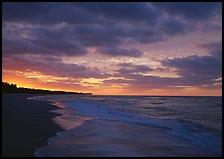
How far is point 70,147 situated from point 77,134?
2.90 meters

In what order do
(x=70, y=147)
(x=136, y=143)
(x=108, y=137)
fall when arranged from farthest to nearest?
(x=108, y=137) → (x=136, y=143) → (x=70, y=147)

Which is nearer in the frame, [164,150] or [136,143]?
[164,150]

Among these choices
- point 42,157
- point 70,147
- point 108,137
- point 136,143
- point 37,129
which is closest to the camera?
point 42,157

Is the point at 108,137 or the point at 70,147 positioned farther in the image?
the point at 108,137

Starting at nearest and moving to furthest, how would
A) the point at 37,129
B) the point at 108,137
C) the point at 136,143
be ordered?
the point at 136,143 → the point at 108,137 → the point at 37,129

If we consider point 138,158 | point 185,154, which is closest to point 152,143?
point 185,154

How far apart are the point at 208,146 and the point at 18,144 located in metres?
7.89

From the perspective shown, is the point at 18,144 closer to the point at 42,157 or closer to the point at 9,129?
the point at 42,157

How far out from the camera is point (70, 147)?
10.2 m

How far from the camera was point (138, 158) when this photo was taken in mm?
9039

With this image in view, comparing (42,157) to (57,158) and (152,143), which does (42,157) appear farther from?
(152,143)

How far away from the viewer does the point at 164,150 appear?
1064 cm

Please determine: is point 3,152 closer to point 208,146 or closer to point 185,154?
point 185,154

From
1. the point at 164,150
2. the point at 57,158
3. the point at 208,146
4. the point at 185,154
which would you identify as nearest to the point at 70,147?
the point at 57,158
